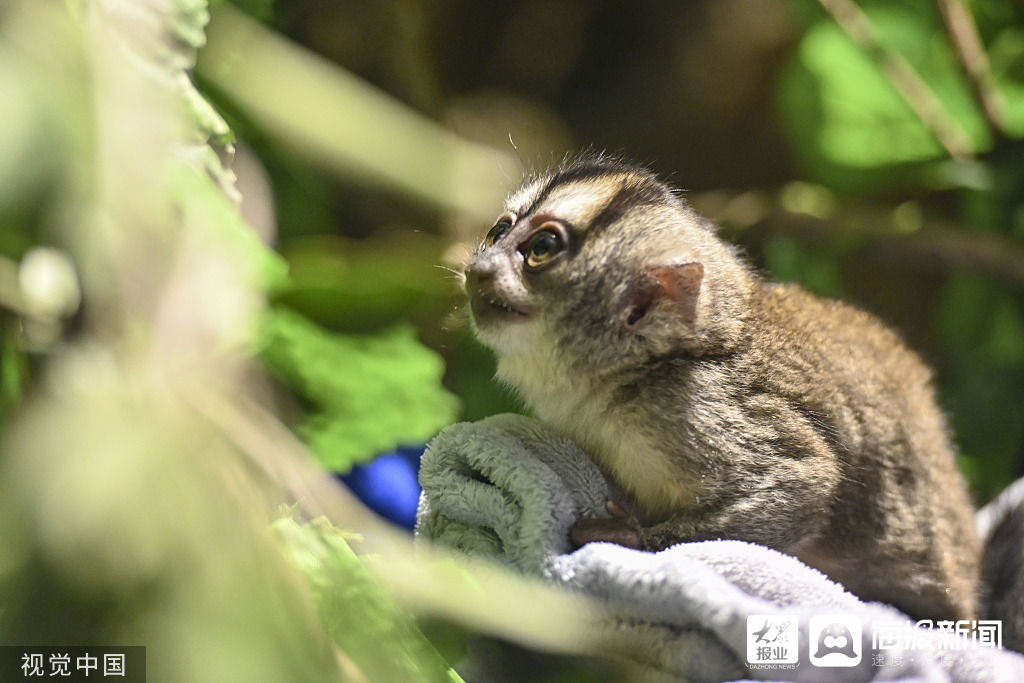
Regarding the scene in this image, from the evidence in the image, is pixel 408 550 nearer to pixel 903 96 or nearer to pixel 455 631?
pixel 455 631

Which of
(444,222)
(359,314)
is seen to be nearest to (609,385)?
(359,314)

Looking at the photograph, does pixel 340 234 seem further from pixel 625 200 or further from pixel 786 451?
pixel 786 451

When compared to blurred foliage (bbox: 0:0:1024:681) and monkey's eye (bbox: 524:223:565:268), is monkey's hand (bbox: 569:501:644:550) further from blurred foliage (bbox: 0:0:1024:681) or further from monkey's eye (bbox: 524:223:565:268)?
monkey's eye (bbox: 524:223:565:268)

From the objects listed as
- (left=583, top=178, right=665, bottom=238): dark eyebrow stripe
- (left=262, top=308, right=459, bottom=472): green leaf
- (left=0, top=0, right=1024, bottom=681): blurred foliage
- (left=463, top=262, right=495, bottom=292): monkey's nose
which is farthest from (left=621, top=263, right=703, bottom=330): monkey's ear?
(left=262, top=308, right=459, bottom=472): green leaf

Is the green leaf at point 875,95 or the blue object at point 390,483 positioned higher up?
the green leaf at point 875,95

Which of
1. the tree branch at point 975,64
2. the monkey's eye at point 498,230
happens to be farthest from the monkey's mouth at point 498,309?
the tree branch at point 975,64

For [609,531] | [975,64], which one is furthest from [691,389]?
[975,64]

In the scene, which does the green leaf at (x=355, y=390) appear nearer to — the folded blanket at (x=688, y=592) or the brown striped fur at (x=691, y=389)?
the brown striped fur at (x=691, y=389)
